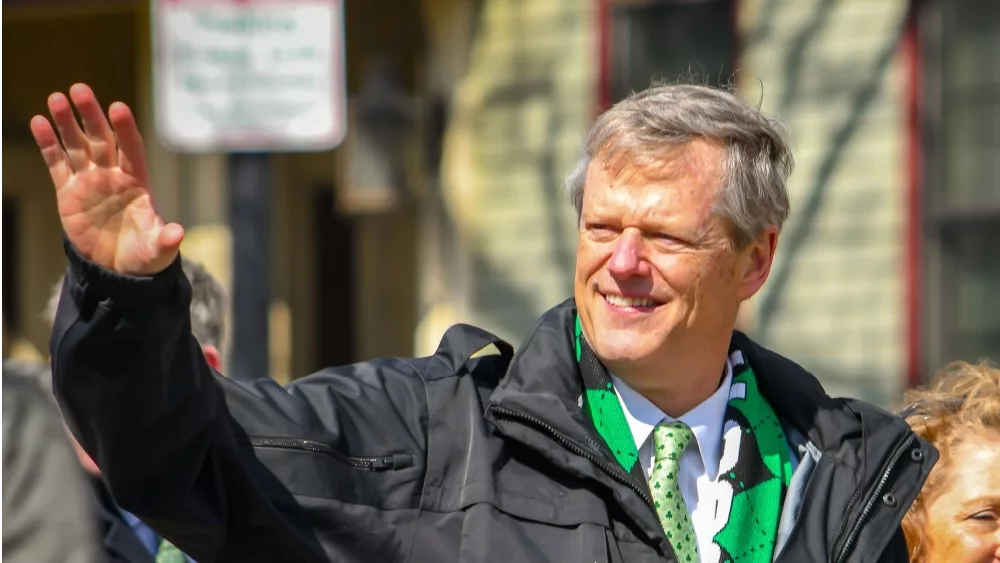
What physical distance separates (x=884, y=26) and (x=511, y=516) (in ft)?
17.4

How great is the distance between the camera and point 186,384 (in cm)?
246

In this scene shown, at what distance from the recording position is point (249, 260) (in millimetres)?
5281

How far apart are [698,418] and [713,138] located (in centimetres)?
54

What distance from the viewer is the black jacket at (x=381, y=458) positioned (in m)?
2.39

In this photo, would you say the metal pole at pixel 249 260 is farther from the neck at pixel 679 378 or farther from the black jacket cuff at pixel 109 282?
the black jacket cuff at pixel 109 282

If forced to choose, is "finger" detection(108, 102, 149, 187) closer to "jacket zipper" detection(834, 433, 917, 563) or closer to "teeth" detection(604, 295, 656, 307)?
"teeth" detection(604, 295, 656, 307)

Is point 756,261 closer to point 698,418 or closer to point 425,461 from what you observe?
point 698,418

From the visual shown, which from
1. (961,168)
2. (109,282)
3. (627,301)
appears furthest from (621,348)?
(961,168)

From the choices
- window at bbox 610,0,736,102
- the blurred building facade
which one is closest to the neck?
the blurred building facade

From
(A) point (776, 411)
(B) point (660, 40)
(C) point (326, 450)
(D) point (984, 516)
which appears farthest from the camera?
(B) point (660, 40)

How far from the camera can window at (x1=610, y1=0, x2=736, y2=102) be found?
8.13 meters

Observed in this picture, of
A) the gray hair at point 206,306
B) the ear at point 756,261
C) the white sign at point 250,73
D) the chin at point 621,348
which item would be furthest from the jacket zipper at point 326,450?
the white sign at point 250,73

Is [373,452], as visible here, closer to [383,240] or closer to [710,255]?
[710,255]

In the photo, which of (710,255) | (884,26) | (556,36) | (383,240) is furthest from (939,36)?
(710,255)
